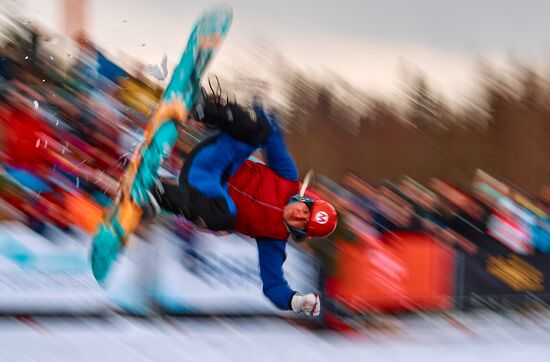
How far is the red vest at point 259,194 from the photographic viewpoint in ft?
13.6

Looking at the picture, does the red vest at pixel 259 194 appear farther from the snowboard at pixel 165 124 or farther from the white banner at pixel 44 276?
the white banner at pixel 44 276

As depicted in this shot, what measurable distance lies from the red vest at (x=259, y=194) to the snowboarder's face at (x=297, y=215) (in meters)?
0.06

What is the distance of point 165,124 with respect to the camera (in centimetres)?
410

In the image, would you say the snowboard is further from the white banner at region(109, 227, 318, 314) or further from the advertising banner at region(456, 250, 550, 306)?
the advertising banner at region(456, 250, 550, 306)

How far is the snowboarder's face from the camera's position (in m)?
4.04

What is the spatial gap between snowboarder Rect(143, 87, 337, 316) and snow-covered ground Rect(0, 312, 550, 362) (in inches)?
63.0

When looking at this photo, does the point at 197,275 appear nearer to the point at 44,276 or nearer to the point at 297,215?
the point at 44,276

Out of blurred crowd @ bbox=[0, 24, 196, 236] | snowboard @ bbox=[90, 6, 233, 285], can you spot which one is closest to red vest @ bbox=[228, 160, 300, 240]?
snowboard @ bbox=[90, 6, 233, 285]

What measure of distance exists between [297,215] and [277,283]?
0.47 m

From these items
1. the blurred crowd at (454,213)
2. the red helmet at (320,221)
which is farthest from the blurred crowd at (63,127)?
the blurred crowd at (454,213)

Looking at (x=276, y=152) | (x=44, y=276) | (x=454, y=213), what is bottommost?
(x=44, y=276)

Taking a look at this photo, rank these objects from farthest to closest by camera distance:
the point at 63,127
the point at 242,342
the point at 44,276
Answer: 1. the point at 242,342
2. the point at 44,276
3. the point at 63,127

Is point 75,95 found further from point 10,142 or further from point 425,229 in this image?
point 425,229

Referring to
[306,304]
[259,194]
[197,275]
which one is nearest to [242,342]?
[197,275]
